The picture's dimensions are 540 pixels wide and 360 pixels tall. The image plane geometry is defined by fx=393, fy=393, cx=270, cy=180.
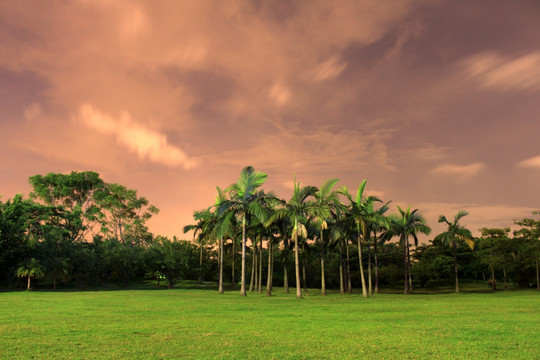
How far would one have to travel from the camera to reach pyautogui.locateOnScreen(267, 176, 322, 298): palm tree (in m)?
37.0

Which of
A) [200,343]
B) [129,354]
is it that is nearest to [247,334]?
[200,343]

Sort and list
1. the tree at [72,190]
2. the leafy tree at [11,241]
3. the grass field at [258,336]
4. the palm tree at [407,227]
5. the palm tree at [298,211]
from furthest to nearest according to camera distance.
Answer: the tree at [72,190]
the palm tree at [407,227]
the leafy tree at [11,241]
the palm tree at [298,211]
the grass field at [258,336]

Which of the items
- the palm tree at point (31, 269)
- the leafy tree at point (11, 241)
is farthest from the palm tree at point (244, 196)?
the leafy tree at point (11, 241)

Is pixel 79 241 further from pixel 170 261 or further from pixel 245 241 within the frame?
pixel 245 241

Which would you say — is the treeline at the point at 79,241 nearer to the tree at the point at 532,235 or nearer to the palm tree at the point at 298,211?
the palm tree at the point at 298,211

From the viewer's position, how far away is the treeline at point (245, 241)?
131 ft

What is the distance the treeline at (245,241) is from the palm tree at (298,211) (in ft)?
0.35

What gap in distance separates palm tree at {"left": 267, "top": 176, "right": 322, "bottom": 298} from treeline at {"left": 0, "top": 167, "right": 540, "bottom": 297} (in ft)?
0.35

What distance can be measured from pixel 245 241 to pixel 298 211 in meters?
6.05

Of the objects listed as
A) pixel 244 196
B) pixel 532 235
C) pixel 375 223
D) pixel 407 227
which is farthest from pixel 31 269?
pixel 532 235

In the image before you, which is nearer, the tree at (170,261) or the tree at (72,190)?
the tree at (170,261)

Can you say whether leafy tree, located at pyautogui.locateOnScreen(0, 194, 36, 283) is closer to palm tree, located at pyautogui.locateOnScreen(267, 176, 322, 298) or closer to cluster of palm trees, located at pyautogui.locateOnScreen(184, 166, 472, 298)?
cluster of palm trees, located at pyautogui.locateOnScreen(184, 166, 472, 298)

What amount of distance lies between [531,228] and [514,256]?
4.98 metres

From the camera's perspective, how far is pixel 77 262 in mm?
50781
